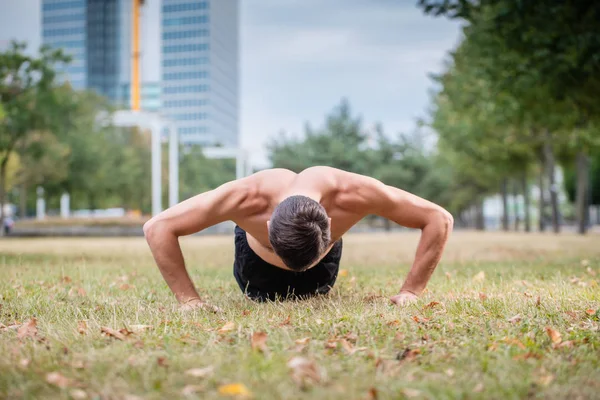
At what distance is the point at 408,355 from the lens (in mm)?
3119

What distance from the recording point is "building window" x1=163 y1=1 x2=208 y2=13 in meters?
156

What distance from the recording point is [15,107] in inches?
812

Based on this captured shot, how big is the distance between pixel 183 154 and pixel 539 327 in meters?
51.5

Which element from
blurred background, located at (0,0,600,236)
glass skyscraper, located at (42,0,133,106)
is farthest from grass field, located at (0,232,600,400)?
glass skyscraper, located at (42,0,133,106)

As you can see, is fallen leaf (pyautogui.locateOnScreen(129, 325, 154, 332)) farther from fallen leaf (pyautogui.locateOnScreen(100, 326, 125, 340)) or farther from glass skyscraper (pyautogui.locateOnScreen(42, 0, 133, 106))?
glass skyscraper (pyautogui.locateOnScreen(42, 0, 133, 106))

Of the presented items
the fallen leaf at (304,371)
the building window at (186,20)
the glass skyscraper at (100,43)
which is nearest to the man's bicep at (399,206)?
the fallen leaf at (304,371)

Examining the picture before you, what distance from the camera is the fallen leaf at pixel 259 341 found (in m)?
3.09

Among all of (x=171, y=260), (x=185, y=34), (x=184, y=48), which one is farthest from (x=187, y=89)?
(x=171, y=260)

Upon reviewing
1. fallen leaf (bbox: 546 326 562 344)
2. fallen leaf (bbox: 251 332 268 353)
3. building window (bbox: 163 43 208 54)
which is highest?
building window (bbox: 163 43 208 54)

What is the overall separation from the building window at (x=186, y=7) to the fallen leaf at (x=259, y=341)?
162 m

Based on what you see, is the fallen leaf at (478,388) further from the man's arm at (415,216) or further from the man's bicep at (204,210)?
the man's bicep at (204,210)

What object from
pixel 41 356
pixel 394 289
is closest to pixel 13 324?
pixel 41 356

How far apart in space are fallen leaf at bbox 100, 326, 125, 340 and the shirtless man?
0.90 metres

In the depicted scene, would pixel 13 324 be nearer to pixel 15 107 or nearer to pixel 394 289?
pixel 394 289
